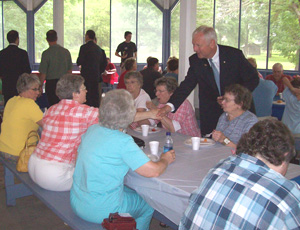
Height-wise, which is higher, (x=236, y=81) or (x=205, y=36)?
(x=205, y=36)

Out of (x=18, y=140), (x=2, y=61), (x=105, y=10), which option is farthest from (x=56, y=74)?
(x=105, y=10)

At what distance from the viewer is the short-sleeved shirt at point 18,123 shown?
3.42 meters

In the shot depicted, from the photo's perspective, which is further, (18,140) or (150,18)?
(150,18)

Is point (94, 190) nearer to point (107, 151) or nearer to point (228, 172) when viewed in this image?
point (107, 151)

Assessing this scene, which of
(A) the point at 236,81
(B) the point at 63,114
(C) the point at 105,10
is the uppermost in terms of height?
(C) the point at 105,10

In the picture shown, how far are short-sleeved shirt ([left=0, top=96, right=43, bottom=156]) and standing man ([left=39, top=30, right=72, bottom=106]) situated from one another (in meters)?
2.81

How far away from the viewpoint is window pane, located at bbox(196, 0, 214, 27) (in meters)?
13.1

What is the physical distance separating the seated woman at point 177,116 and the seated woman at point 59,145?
1.05m

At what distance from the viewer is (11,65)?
566 cm

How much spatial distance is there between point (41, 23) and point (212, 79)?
11.6 metres

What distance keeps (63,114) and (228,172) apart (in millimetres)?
1674

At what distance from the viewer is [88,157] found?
2170 mm

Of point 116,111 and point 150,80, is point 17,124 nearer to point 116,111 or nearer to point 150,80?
point 116,111

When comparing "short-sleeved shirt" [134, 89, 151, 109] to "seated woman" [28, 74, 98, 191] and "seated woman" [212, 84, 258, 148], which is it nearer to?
"seated woman" [212, 84, 258, 148]
